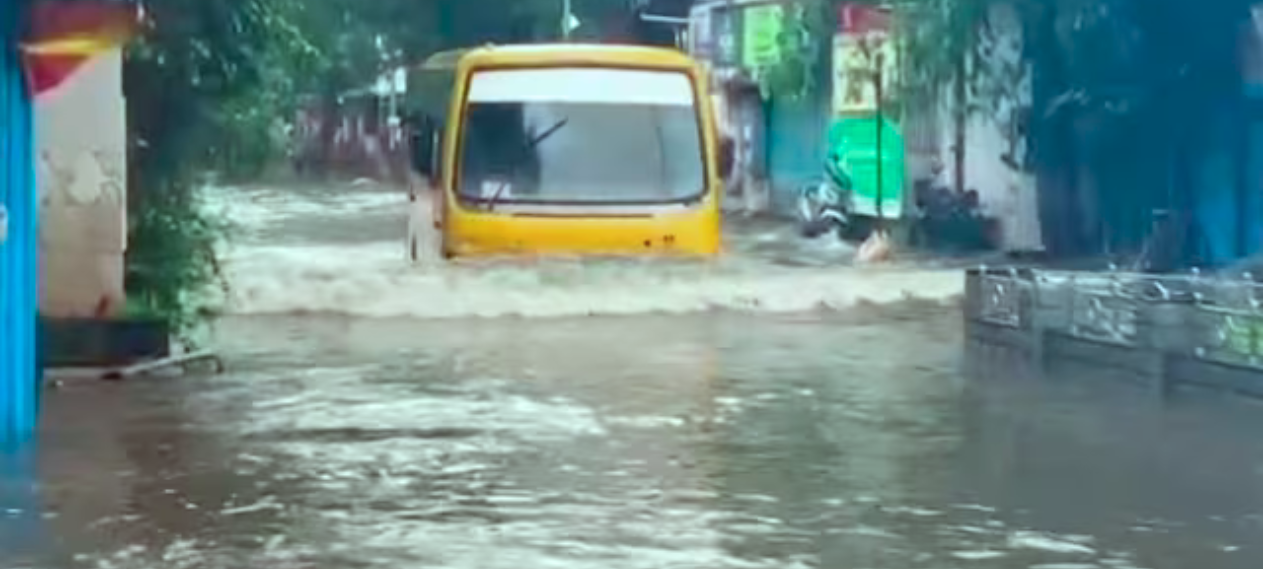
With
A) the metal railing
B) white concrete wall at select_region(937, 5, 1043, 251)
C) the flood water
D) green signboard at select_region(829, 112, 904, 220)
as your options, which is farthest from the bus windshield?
green signboard at select_region(829, 112, 904, 220)

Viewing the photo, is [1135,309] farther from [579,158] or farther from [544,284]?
[579,158]

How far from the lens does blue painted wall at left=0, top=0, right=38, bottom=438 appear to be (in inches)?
491

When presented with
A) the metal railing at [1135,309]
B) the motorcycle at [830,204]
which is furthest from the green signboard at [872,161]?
the metal railing at [1135,309]

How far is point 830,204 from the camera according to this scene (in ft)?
126

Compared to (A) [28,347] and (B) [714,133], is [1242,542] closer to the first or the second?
(A) [28,347]

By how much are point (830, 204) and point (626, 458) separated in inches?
1013

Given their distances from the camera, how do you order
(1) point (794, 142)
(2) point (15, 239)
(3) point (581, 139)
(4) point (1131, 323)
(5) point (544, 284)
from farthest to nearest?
(1) point (794, 142)
(3) point (581, 139)
(5) point (544, 284)
(4) point (1131, 323)
(2) point (15, 239)

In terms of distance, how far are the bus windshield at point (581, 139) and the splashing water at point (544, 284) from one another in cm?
74

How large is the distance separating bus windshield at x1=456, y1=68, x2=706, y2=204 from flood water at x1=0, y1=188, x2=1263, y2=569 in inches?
123

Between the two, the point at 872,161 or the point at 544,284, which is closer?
the point at 544,284

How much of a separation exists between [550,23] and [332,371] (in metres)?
42.8

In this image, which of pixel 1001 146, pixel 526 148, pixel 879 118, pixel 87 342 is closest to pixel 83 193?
pixel 87 342

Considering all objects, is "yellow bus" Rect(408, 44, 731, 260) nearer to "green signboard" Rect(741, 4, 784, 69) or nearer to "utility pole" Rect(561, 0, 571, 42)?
"green signboard" Rect(741, 4, 784, 69)

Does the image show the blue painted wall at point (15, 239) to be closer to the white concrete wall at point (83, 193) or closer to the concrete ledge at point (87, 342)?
the white concrete wall at point (83, 193)
